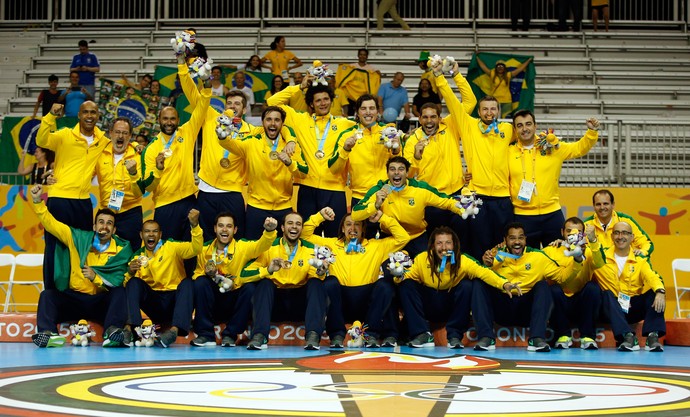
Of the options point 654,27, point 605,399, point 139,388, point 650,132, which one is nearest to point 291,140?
point 139,388

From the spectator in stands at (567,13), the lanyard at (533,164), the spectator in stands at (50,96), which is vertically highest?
the spectator in stands at (567,13)

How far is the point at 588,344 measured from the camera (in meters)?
10.4

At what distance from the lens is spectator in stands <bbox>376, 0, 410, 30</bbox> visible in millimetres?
21656

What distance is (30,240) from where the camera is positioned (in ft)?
49.2

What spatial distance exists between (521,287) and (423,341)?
1168 mm

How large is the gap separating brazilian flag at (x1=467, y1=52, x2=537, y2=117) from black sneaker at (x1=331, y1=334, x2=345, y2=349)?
793 cm

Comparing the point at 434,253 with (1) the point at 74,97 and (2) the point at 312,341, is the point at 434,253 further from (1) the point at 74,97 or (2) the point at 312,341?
(1) the point at 74,97

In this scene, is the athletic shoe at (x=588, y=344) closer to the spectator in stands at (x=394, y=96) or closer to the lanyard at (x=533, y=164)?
the lanyard at (x=533, y=164)

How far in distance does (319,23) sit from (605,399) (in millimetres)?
17084

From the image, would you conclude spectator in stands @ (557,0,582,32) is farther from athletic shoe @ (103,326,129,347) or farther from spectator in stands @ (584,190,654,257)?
athletic shoe @ (103,326,129,347)

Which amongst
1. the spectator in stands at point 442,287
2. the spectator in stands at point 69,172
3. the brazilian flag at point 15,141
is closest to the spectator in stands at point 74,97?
the brazilian flag at point 15,141

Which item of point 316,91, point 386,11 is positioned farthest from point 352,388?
point 386,11

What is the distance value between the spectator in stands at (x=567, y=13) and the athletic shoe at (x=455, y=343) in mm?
12514

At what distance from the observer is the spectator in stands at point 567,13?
21.2m
